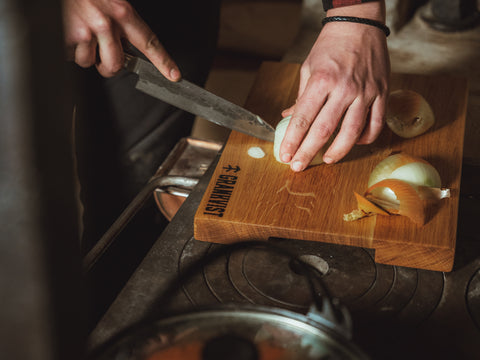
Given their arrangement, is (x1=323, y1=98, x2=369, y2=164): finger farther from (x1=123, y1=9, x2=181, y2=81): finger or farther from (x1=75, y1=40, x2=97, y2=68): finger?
(x1=75, y1=40, x2=97, y2=68): finger

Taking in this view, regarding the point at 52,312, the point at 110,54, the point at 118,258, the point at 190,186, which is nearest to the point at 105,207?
the point at 118,258

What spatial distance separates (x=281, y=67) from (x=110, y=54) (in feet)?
1.74

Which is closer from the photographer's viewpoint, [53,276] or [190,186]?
[53,276]

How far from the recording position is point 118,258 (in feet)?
4.18

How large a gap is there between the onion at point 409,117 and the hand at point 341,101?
72 millimetres

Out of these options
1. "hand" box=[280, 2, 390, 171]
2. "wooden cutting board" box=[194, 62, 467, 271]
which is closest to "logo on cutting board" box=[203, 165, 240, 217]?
"wooden cutting board" box=[194, 62, 467, 271]

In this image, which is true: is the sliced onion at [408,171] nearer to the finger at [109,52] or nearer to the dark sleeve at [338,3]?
the dark sleeve at [338,3]

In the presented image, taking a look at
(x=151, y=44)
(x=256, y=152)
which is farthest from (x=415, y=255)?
(x=151, y=44)

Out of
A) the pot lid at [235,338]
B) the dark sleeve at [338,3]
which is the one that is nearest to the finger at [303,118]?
the dark sleeve at [338,3]

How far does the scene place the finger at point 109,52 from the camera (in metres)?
0.89

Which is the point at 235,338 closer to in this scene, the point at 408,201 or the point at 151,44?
the point at 408,201

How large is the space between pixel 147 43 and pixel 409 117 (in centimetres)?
57

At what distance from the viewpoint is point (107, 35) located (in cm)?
88

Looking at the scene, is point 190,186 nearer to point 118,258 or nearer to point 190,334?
point 118,258
